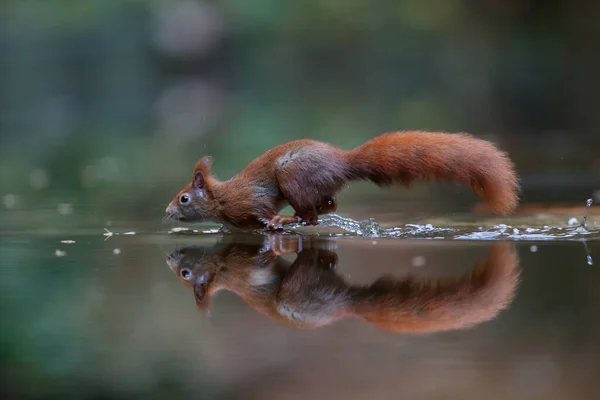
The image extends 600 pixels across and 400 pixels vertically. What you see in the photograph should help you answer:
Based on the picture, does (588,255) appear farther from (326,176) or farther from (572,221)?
(326,176)

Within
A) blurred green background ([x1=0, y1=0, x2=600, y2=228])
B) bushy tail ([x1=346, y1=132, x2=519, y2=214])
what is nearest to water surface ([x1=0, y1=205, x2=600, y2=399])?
bushy tail ([x1=346, y1=132, x2=519, y2=214])

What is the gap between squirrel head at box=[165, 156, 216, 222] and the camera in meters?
4.72

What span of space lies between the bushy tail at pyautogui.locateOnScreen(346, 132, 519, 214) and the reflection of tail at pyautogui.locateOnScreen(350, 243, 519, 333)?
0.70 metres

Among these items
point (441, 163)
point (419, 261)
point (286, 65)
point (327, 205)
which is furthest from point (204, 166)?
point (286, 65)

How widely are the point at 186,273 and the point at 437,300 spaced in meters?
1.03

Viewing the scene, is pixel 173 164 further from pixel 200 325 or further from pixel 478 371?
pixel 478 371

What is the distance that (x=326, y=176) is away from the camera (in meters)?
4.41

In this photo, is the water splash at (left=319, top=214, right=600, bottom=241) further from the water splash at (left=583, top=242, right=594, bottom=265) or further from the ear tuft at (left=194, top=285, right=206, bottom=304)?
the ear tuft at (left=194, top=285, right=206, bottom=304)

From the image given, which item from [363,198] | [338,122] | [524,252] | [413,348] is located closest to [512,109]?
[338,122]

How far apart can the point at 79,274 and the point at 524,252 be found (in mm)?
1732

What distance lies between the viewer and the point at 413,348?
7.72 ft

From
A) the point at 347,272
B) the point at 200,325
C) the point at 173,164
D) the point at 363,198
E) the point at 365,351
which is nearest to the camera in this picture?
the point at 365,351

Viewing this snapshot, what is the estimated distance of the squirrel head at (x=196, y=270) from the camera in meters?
3.08

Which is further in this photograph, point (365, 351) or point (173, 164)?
point (173, 164)
